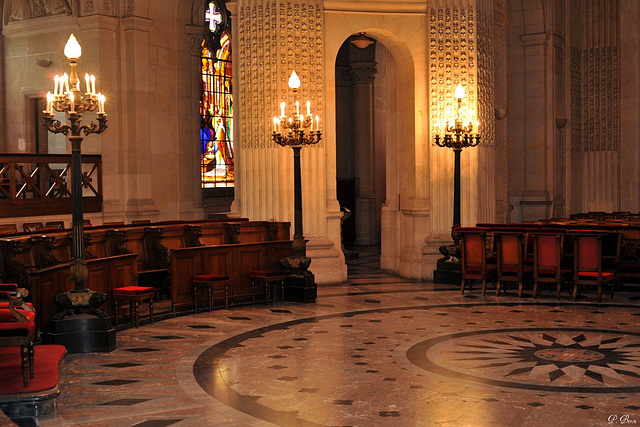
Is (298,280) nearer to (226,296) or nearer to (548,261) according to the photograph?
(226,296)

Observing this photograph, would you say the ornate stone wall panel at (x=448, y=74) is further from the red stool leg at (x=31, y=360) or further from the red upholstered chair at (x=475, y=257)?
the red stool leg at (x=31, y=360)

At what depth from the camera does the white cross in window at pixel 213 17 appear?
2325 cm

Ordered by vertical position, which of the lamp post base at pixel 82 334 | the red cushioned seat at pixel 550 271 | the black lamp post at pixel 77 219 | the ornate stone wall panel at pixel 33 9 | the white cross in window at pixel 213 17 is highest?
the white cross in window at pixel 213 17

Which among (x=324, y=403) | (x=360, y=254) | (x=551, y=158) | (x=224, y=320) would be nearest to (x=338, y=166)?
(x=360, y=254)

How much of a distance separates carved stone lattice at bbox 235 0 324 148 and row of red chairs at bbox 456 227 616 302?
3.81m

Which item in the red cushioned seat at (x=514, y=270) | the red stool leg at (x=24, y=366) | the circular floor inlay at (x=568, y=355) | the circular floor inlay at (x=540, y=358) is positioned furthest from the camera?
the red cushioned seat at (x=514, y=270)

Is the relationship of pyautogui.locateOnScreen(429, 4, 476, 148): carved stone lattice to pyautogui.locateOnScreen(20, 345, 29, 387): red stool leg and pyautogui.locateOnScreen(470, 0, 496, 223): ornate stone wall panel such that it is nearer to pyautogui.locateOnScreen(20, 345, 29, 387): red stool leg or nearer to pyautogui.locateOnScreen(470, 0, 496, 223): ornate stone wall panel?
pyautogui.locateOnScreen(470, 0, 496, 223): ornate stone wall panel

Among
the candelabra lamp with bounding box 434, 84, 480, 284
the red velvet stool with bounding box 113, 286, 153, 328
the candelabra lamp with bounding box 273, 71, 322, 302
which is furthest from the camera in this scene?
the candelabra lamp with bounding box 434, 84, 480, 284

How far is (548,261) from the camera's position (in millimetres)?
13266

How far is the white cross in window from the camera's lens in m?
23.2

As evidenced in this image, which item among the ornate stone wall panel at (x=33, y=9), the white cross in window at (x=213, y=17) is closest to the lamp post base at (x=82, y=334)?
the ornate stone wall panel at (x=33, y=9)

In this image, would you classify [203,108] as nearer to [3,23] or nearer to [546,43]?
[3,23]

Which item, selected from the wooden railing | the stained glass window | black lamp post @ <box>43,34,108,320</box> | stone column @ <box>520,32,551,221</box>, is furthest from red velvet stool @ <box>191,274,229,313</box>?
stone column @ <box>520,32,551,221</box>

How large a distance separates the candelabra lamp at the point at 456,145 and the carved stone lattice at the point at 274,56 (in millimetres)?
2295
